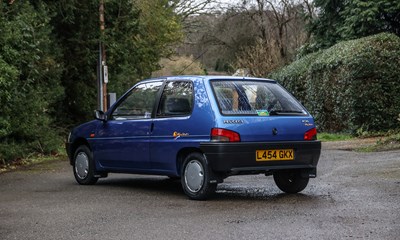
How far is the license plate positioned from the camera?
8.46m

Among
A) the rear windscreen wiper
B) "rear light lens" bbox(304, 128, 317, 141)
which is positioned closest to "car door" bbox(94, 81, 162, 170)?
the rear windscreen wiper

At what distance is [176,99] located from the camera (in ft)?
30.0

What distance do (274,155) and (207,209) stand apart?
4.30 ft

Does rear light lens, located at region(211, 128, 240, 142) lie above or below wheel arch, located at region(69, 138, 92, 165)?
above

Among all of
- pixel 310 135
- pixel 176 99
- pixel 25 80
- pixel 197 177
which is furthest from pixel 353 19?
pixel 197 177

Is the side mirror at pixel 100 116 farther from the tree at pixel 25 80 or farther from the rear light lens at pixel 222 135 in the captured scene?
the tree at pixel 25 80

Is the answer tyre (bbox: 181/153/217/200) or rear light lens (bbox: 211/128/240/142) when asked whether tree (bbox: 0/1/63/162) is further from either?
rear light lens (bbox: 211/128/240/142)

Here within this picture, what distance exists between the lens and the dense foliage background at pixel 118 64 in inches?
583

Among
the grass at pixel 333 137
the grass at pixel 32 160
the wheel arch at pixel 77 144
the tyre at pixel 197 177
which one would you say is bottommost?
the grass at pixel 32 160

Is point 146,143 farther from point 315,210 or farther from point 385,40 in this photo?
point 385,40

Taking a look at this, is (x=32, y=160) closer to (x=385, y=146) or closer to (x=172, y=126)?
(x=172, y=126)

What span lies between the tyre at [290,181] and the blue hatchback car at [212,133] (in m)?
0.01

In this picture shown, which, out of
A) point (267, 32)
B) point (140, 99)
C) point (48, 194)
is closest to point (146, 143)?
point (140, 99)

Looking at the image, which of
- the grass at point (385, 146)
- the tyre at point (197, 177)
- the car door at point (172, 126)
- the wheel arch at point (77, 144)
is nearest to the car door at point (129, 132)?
the car door at point (172, 126)
